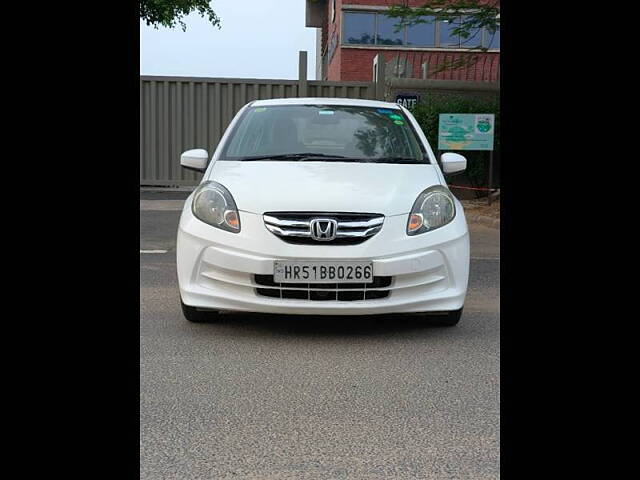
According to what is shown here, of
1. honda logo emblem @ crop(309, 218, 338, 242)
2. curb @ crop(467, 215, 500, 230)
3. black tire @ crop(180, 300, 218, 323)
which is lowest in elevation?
curb @ crop(467, 215, 500, 230)

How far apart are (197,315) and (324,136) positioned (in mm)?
1691

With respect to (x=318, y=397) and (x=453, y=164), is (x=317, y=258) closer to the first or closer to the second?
(x=318, y=397)

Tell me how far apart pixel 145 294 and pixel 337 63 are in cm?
2477

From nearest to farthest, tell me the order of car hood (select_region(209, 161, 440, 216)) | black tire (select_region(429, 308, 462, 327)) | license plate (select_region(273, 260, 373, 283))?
1. license plate (select_region(273, 260, 373, 283))
2. car hood (select_region(209, 161, 440, 216))
3. black tire (select_region(429, 308, 462, 327))

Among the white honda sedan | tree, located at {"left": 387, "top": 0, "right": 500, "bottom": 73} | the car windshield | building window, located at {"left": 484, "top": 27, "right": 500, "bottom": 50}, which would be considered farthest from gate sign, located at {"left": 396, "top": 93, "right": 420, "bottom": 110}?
the white honda sedan

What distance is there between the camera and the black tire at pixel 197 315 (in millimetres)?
5328

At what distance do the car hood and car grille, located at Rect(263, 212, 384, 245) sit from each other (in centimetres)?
4

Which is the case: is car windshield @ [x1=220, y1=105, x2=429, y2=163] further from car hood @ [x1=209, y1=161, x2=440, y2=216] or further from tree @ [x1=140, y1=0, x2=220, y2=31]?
tree @ [x1=140, y1=0, x2=220, y2=31]

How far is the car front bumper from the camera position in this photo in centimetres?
475

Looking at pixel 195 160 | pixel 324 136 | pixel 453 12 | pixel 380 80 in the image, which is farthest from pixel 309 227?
pixel 380 80

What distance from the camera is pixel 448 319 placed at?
17.5 ft
